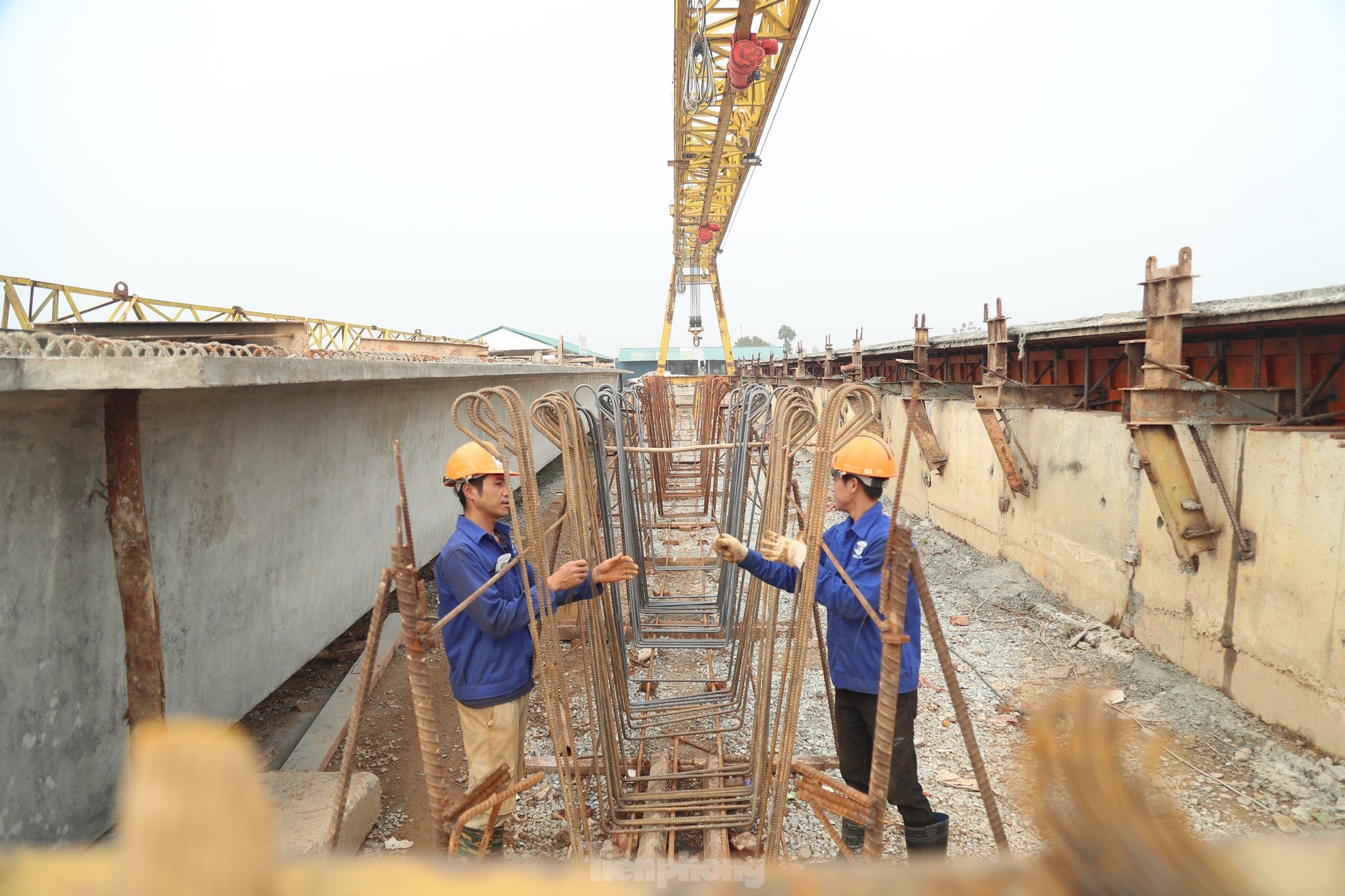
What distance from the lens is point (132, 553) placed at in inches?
117

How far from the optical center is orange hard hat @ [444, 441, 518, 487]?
3084 mm

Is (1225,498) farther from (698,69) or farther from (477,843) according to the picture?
(698,69)

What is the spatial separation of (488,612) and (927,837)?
200 centimetres

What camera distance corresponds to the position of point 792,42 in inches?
541

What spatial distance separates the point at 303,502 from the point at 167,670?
158 cm

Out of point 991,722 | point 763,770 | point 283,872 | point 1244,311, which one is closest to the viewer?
point 283,872

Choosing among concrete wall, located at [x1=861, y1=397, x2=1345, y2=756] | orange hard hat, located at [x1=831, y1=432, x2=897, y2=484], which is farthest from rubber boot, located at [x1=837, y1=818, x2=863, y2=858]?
concrete wall, located at [x1=861, y1=397, x2=1345, y2=756]

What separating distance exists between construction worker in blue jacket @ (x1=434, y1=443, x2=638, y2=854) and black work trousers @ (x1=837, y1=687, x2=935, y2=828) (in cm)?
110

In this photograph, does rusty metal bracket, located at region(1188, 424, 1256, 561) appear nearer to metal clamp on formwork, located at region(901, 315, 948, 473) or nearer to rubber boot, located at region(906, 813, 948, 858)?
rubber boot, located at region(906, 813, 948, 858)

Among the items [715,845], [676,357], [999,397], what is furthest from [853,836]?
[676,357]

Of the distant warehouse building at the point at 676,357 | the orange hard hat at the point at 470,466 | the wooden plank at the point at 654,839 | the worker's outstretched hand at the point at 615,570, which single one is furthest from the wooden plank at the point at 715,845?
the distant warehouse building at the point at 676,357

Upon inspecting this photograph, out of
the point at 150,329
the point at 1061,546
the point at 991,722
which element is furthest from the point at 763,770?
the point at 150,329

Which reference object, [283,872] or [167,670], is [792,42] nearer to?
[167,670]

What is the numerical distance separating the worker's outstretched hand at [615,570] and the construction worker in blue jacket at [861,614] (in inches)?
14.0
